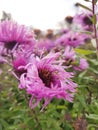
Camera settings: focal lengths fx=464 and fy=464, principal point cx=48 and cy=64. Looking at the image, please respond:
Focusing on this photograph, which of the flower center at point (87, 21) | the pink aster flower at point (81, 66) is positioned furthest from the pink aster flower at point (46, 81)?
the flower center at point (87, 21)

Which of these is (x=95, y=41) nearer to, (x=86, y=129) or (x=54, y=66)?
(x=86, y=129)

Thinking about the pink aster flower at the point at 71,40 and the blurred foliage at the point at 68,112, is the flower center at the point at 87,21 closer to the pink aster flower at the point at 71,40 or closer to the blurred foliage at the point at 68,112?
the pink aster flower at the point at 71,40

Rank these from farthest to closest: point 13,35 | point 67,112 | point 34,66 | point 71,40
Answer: point 71,40 → point 67,112 → point 13,35 → point 34,66

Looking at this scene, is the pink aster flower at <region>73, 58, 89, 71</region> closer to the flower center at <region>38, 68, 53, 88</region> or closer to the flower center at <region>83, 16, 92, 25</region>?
the flower center at <region>38, 68, 53, 88</region>

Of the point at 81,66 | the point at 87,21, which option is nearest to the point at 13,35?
the point at 81,66

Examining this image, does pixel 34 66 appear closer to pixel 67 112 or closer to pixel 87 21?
pixel 67 112

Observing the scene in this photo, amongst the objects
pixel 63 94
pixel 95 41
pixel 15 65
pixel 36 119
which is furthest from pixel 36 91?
pixel 95 41

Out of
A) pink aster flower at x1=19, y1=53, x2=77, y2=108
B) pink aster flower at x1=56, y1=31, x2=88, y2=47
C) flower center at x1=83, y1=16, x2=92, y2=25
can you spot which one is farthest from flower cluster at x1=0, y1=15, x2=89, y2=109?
pink aster flower at x1=56, y1=31, x2=88, y2=47
